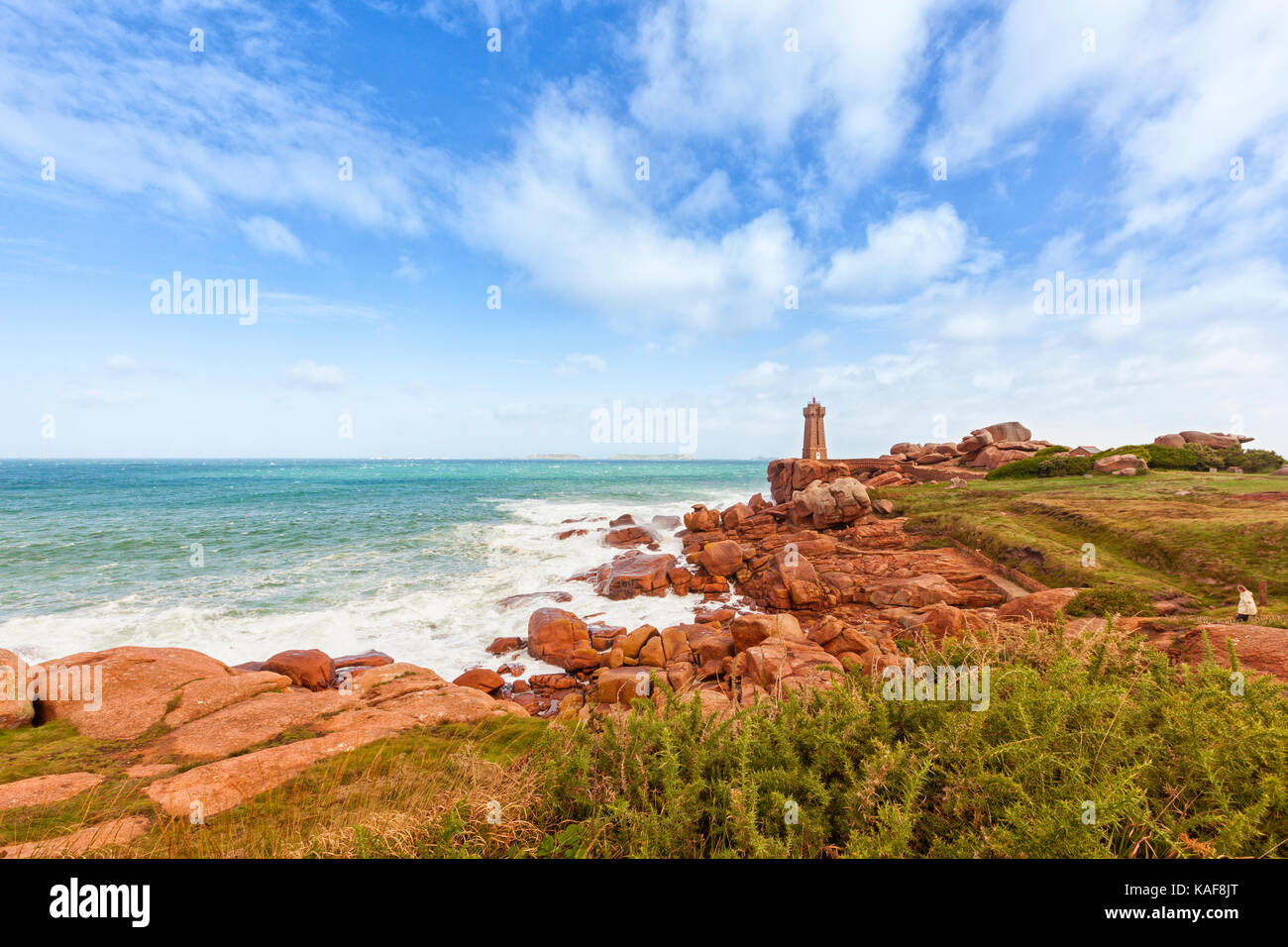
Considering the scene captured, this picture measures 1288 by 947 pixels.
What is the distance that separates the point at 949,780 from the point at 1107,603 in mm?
10595

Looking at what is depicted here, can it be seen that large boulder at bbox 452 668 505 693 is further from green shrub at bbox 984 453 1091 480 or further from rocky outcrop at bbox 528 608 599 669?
green shrub at bbox 984 453 1091 480

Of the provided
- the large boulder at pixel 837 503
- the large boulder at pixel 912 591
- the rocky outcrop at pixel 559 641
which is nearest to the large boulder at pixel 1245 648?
the large boulder at pixel 912 591

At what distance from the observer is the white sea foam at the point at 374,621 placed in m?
13.9

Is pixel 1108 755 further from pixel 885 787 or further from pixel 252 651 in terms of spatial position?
pixel 252 651

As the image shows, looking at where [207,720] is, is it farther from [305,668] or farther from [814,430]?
[814,430]

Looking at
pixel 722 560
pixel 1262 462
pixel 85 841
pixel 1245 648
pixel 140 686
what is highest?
pixel 1262 462

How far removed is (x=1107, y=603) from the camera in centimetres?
1004

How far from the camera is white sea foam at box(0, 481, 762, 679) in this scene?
13922 millimetres

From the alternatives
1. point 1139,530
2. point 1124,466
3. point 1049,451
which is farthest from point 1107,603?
point 1049,451

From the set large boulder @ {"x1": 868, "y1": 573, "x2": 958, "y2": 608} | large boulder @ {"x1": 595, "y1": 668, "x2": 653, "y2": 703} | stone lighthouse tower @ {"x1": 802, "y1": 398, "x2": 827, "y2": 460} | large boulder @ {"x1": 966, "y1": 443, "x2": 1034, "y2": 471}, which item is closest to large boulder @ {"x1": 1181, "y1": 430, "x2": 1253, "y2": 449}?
large boulder @ {"x1": 966, "y1": 443, "x2": 1034, "y2": 471}

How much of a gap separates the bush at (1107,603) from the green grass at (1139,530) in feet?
2.76

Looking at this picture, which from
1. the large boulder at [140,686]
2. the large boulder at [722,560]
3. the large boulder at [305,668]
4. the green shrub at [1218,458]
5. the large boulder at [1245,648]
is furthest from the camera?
the green shrub at [1218,458]
